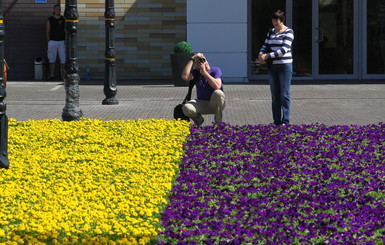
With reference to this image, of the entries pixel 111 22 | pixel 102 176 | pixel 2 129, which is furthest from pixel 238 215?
pixel 111 22

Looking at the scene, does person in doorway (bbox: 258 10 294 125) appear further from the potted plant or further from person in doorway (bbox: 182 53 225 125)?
the potted plant

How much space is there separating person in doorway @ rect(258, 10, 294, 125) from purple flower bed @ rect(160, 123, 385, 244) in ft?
2.30

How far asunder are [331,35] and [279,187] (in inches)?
700


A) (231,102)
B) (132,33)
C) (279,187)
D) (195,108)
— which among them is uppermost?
(132,33)

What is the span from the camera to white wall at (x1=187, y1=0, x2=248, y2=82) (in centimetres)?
2503

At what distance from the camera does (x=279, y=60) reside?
13414 millimetres

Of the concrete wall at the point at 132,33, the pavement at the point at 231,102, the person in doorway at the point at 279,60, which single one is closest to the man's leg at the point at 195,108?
the person in doorway at the point at 279,60

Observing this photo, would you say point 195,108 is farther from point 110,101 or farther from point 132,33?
point 132,33

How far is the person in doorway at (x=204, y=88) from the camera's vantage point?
1254 centimetres

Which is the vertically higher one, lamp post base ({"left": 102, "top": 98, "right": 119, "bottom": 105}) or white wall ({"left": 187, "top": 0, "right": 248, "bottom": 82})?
white wall ({"left": 187, "top": 0, "right": 248, "bottom": 82})

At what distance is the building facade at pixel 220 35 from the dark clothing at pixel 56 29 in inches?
20.5

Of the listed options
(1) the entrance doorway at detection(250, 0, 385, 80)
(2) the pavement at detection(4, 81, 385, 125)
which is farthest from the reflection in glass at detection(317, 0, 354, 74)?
(2) the pavement at detection(4, 81, 385, 125)

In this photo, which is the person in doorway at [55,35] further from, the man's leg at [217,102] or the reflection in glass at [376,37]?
the man's leg at [217,102]

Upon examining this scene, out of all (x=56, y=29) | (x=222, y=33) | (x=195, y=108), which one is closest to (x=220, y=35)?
(x=222, y=33)
